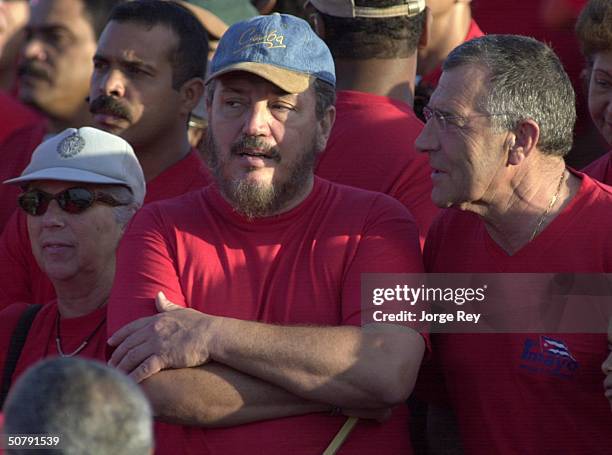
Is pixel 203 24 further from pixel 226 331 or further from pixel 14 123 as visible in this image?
pixel 226 331

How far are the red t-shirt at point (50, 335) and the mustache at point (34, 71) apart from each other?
240cm

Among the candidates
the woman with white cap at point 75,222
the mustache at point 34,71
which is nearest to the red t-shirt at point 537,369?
the woman with white cap at point 75,222

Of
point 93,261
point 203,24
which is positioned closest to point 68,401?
point 93,261

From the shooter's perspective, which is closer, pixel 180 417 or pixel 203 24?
pixel 180 417

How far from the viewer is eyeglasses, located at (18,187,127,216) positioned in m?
4.62

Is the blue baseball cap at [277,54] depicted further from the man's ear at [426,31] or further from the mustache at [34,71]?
the mustache at [34,71]

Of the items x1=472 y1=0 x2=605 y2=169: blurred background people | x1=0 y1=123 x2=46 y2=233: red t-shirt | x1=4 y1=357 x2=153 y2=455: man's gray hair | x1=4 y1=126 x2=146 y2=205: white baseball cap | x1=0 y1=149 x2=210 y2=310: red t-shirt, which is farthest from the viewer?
x1=0 y1=123 x2=46 y2=233: red t-shirt

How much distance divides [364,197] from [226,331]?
0.70 meters

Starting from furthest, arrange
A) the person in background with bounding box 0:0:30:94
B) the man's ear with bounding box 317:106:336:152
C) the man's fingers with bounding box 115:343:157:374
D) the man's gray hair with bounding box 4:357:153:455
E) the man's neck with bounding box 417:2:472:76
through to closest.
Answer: the person in background with bounding box 0:0:30:94, the man's neck with bounding box 417:2:472:76, the man's ear with bounding box 317:106:336:152, the man's fingers with bounding box 115:343:157:374, the man's gray hair with bounding box 4:357:153:455

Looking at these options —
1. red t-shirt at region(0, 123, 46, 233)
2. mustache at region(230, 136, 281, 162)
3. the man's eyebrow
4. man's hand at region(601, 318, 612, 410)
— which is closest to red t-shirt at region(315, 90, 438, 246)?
mustache at region(230, 136, 281, 162)

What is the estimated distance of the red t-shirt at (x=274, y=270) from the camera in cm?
379

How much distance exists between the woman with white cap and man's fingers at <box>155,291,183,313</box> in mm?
639

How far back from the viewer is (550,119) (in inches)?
156

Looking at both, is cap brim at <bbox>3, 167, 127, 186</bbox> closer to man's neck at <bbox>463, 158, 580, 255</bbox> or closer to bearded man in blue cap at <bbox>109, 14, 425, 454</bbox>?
bearded man in blue cap at <bbox>109, 14, 425, 454</bbox>
